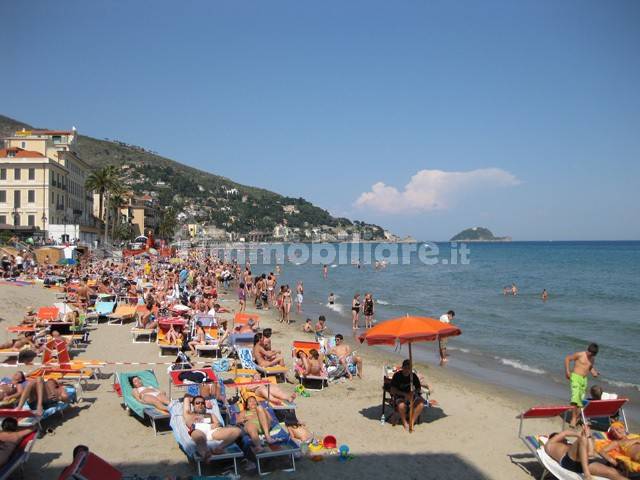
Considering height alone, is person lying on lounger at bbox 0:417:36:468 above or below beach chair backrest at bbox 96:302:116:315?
below

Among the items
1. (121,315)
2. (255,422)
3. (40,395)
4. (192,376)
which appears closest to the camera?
(255,422)

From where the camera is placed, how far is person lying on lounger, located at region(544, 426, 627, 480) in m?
5.34

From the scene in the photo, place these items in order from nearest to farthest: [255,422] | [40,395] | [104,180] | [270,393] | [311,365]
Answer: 1. [255,422]
2. [40,395]
3. [270,393]
4. [311,365]
5. [104,180]

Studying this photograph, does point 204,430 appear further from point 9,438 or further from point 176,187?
point 176,187

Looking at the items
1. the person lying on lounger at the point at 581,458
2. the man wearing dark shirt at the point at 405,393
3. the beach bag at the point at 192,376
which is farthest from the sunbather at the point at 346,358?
the person lying on lounger at the point at 581,458

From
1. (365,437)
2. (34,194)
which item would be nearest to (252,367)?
(365,437)

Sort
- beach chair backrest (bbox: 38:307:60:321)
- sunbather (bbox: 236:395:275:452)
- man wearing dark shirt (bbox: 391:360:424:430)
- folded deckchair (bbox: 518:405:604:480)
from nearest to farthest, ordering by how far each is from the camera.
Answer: folded deckchair (bbox: 518:405:604:480) → sunbather (bbox: 236:395:275:452) → man wearing dark shirt (bbox: 391:360:424:430) → beach chair backrest (bbox: 38:307:60:321)

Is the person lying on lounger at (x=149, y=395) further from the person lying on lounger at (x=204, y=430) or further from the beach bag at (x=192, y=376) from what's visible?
the person lying on lounger at (x=204, y=430)

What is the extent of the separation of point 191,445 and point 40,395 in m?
2.44

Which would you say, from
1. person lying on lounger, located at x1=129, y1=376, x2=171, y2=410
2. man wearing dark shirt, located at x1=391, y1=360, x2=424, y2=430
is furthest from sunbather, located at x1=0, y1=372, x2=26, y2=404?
man wearing dark shirt, located at x1=391, y1=360, x2=424, y2=430

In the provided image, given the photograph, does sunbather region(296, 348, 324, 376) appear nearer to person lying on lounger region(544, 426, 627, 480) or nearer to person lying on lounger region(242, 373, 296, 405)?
person lying on lounger region(242, 373, 296, 405)

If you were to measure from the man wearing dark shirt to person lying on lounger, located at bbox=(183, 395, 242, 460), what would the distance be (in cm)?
265

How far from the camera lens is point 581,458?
5426mm

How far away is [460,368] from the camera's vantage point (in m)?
12.5
